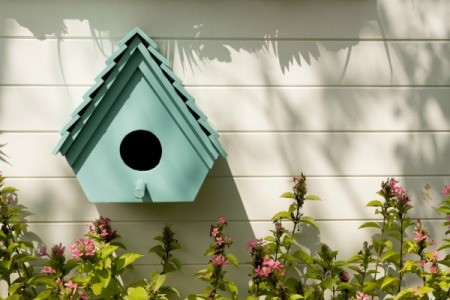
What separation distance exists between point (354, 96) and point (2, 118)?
1620mm

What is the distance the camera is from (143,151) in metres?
2.94

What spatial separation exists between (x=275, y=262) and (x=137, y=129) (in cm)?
79

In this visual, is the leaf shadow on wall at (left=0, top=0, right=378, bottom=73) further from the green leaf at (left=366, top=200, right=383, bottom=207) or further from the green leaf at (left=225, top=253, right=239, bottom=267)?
the green leaf at (left=225, top=253, right=239, bottom=267)

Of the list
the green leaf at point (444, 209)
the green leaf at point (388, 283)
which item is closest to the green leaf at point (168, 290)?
the green leaf at point (388, 283)

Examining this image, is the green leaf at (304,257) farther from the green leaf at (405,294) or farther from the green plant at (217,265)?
the green leaf at (405,294)

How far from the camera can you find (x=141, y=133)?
2.88m

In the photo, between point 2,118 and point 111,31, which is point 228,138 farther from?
point 2,118

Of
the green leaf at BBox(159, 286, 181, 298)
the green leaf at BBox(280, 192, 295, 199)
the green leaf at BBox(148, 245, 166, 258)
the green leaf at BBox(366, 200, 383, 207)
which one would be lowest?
the green leaf at BBox(159, 286, 181, 298)

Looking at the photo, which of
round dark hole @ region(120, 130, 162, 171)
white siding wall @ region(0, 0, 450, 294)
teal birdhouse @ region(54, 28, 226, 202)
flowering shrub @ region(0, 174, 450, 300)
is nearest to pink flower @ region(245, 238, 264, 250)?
flowering shrub @ region(0, 174, 450, 300)

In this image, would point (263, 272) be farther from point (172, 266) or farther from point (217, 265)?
point (172, 266)

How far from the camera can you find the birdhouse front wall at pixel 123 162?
2.50 m

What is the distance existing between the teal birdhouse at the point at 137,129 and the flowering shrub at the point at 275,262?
237 mm

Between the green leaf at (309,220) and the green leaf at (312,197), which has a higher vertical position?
the green leaf at (312,197)

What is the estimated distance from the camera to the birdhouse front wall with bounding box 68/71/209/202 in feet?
8.19
